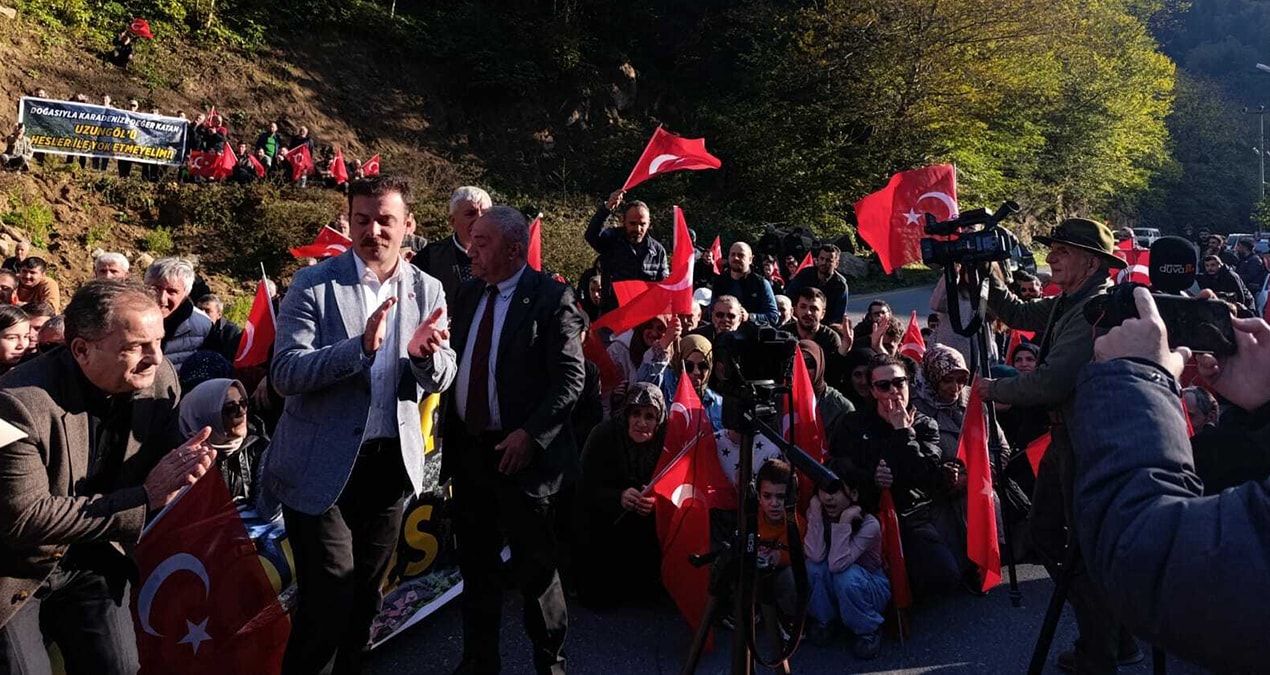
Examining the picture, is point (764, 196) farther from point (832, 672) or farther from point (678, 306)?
point (832, 672)

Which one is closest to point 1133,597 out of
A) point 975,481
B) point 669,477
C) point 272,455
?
point 272,455

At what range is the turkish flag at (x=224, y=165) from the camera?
1705 centimetres

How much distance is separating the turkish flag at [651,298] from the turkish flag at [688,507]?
1.59m

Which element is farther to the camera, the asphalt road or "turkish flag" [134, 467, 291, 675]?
the asphalt road

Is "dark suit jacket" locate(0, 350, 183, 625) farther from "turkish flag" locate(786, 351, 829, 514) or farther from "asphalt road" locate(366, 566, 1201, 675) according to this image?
"turkish flag" locate(786, 351, 829, 514)

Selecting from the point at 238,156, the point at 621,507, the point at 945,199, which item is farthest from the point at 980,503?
the point at 238,156

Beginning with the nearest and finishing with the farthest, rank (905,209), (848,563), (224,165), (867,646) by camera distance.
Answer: (867,646), (848,563), (905,209), (224,165)

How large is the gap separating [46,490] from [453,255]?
8.09 feet

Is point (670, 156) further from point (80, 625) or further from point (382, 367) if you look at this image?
point (80, 625)

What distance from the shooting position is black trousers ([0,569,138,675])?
230 centimetres

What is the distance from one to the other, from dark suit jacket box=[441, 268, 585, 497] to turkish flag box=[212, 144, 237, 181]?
16329 mm

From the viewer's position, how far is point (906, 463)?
4.38 metres

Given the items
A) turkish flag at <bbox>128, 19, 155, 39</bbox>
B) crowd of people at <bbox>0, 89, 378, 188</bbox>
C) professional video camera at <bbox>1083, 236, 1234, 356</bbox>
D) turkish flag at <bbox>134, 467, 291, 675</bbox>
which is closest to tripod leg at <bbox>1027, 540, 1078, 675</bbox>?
professional video camera at <bbox>1083, 236, 1234, 356</bbox>

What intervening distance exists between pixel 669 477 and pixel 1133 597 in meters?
3.06
